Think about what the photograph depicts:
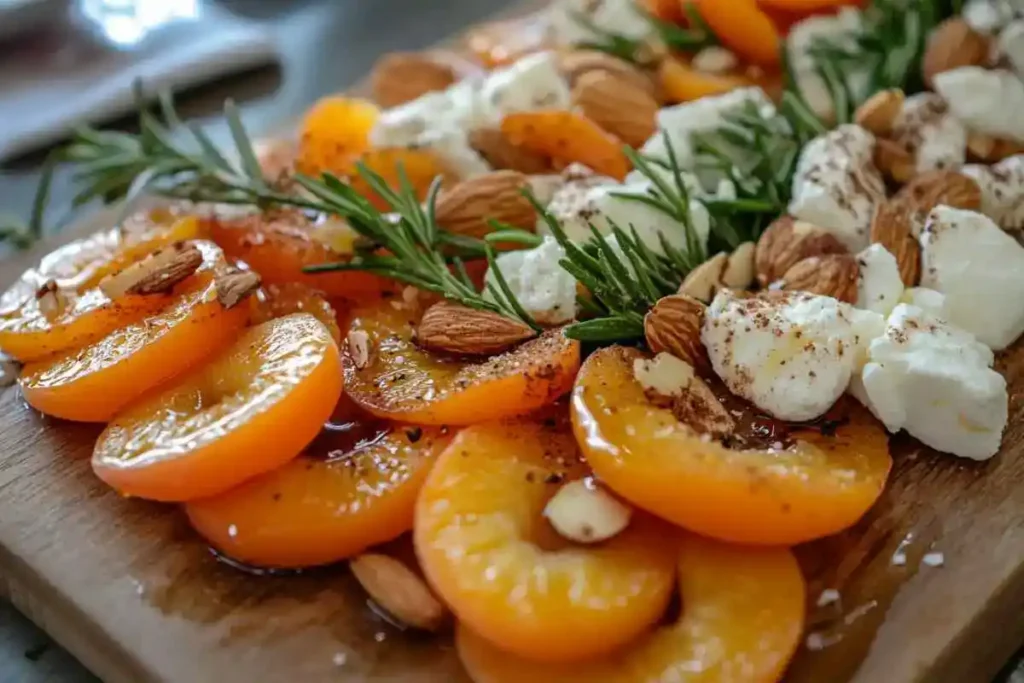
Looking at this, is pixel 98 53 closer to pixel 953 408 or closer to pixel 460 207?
pixel 460 207

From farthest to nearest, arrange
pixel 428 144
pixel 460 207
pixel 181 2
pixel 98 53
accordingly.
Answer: pixel 181 2 < pixel 98 53 < pixel 428 144 < pixel 460 207

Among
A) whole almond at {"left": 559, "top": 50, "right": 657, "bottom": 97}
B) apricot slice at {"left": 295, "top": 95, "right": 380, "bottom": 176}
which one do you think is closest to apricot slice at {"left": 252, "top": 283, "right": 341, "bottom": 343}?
apricot slice at {"left": 295, "top": 95, "right": 380, "bottom": 176}

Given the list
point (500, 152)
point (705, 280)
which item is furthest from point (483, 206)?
point (705, 280)

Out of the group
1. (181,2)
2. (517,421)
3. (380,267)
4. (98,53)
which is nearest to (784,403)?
(517,421)

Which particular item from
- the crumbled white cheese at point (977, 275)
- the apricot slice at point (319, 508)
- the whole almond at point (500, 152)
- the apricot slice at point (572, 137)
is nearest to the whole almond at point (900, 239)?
the crumbled white cheese at point (977, 275)

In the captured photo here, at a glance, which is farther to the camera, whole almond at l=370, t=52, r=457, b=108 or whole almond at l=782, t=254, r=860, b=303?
whole almond at l=370, t=52, r=457, b=108

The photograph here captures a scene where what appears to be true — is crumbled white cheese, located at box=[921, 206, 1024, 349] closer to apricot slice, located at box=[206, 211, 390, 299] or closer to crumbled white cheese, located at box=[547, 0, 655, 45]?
apricot slice, located at box=[206, 211, 390, 299]
